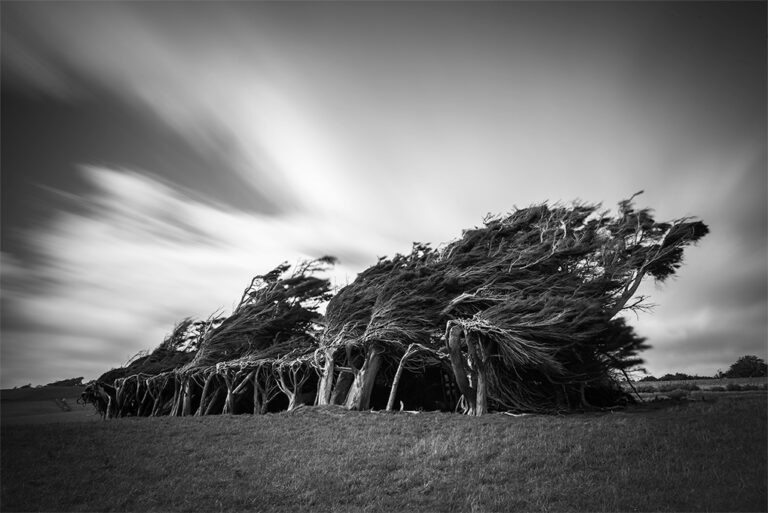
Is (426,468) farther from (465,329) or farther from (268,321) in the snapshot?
(268,321)

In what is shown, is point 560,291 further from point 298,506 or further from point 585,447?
point 298,506

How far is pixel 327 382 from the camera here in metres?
22.3

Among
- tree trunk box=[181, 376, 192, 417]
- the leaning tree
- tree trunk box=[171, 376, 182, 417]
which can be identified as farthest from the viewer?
tree trunk box=[171, 376, 182, 417]

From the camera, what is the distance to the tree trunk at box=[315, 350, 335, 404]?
22.1 m

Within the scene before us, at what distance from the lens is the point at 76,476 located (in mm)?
9789

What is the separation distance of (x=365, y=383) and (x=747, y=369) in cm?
2433

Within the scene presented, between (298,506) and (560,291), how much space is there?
49.9 feet

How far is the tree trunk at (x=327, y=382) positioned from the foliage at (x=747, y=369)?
23.3 metres

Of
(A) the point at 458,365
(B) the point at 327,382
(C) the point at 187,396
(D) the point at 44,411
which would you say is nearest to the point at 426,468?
(A) the point at 458,365

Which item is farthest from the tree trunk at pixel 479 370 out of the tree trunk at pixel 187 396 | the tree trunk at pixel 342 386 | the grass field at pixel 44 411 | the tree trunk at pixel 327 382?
the grass field at pixel 44 411

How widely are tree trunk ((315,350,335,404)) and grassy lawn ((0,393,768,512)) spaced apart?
26.6ft

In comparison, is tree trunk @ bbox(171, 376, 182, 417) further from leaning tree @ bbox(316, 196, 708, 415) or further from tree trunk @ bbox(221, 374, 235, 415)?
leaning tree @ bbox(316, 196, 708, 415)

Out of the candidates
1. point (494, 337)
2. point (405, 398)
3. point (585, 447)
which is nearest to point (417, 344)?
point (494, 337)

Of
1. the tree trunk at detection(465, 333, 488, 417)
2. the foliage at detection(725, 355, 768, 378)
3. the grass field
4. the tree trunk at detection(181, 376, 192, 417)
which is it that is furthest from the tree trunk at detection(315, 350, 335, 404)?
the foliage at detection(725, 355, 768, 378)
